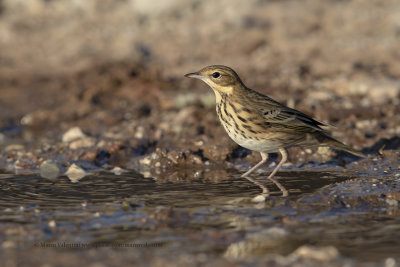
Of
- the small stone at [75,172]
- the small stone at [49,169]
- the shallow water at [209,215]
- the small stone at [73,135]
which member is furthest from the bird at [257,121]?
the small stone at [73,135]

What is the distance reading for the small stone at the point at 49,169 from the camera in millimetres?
8281

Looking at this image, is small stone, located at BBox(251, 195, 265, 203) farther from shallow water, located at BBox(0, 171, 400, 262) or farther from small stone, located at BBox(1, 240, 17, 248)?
small stone, located at BBox(1, 240, 17, 248)

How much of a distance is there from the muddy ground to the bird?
40cm

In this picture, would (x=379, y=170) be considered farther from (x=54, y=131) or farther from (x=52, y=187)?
(x=54, y=131)

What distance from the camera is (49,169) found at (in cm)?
852

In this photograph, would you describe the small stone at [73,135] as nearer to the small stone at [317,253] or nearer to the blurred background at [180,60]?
the blurred background at [180,60]

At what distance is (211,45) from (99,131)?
14.1ft

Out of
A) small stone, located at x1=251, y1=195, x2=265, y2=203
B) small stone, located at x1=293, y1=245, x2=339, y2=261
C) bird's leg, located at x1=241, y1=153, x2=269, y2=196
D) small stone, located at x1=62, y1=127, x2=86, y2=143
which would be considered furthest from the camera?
small stone, located at x1=62, y1=127, x2=86, y2=143

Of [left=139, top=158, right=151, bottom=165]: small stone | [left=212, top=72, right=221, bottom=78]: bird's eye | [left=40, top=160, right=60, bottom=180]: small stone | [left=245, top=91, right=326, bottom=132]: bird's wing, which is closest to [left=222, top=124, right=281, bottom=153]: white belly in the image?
[left=245, top=91, right=326, bottom=132]: bird's wing

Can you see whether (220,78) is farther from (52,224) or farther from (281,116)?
(52,224)

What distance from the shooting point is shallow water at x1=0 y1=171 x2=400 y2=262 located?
16.9 ft

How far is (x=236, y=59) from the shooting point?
13773 millimetres

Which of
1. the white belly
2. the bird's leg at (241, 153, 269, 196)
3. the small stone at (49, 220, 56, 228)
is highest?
the white belly

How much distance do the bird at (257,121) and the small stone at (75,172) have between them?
1.80 meters
